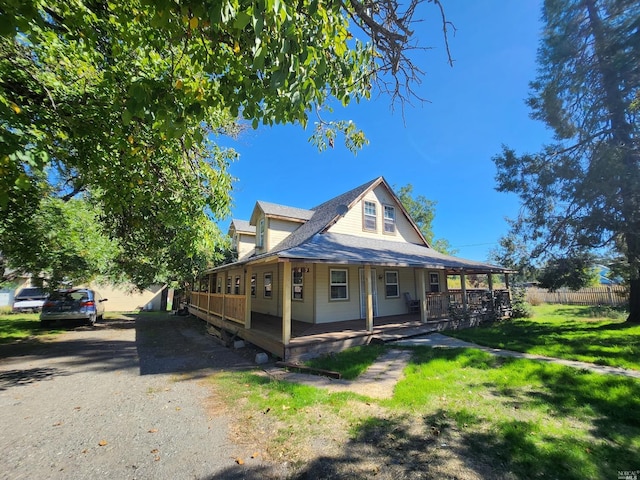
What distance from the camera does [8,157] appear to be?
129 inches

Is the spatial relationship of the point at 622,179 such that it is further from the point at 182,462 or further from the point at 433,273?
the point at 182,462

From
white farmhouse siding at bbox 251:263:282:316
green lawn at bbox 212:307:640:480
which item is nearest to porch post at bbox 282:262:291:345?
green lawn at bbox 212:307:640:480

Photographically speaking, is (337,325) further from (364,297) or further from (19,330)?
(19,330)

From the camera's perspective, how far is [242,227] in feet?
63.5

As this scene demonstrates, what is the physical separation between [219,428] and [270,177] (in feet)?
56.6

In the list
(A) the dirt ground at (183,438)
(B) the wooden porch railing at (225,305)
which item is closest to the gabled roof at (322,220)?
(B) the wooden porch railing at (225,305)

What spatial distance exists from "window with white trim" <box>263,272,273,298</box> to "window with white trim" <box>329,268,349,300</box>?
3967mm

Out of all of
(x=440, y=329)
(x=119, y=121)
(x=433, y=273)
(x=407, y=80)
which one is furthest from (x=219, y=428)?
(x=433, y=273)

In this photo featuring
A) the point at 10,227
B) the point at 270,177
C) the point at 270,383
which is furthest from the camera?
the point at 270,177

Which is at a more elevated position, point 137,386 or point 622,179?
point 622,179

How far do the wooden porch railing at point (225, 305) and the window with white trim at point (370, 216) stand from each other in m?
6.95

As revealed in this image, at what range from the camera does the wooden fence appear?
1824 centimetres

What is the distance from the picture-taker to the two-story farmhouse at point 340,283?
9195 millimetres

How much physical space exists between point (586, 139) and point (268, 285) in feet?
51.0
